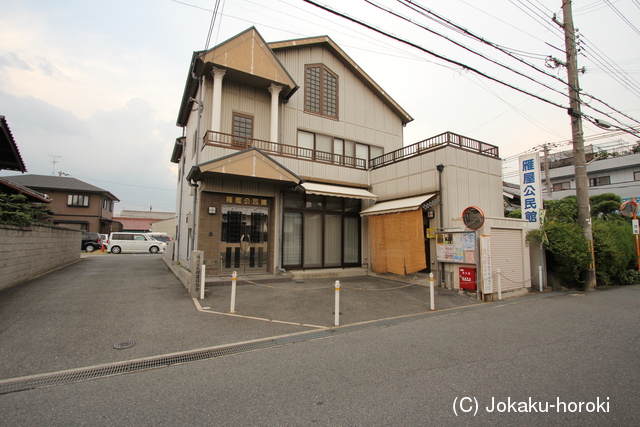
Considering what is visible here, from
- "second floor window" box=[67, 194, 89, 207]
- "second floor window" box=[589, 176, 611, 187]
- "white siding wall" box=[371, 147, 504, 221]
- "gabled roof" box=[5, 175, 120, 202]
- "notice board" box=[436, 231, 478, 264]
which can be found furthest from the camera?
"second floor window" box=[67, 194, 89, 207]

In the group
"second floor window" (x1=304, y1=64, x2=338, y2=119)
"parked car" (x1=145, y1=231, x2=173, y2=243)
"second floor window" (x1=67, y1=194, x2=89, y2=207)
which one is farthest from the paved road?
"second floor window" (x1=67, y1=194, x2=89, y2=207)

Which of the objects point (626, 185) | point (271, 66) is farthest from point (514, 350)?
point (626, 185)

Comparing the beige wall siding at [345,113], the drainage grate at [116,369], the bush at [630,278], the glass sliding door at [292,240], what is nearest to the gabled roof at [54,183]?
the beige wall siding at [345,113]

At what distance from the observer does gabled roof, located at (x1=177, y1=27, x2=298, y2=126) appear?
11419 mm

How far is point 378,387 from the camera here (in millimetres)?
3596

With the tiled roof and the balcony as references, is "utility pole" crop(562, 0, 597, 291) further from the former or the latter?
the tiled roof

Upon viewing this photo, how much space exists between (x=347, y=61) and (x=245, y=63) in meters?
6.32

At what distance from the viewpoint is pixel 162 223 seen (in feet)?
149

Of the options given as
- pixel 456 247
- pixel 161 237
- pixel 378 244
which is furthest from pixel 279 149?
pixel 161 237

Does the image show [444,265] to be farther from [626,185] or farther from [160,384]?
[626,185]

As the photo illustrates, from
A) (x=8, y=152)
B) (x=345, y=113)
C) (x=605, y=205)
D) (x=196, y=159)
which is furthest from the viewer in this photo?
(x=605, y=205)

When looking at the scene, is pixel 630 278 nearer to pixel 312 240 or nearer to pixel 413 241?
pixel 413 241

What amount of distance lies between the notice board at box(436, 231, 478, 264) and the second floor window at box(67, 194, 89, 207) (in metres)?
→ 35.9

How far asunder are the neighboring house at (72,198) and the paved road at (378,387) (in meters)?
33.8
